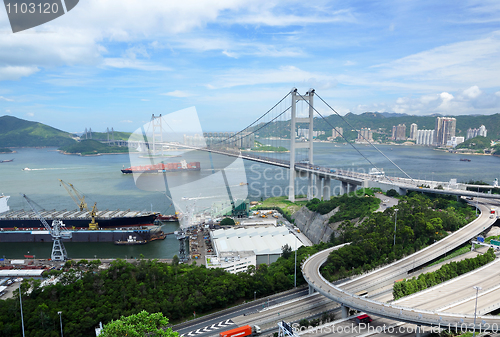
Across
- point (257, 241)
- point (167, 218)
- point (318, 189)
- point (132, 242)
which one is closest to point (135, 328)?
point (257, 241)

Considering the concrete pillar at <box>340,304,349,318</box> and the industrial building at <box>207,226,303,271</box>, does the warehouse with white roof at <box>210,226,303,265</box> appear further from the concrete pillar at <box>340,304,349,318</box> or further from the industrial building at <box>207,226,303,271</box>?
the concrete pillar at <box>340,304,349,318</box>

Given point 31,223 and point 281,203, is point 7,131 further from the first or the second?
point 281,203

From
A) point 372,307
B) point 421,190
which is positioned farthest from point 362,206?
point 372,307

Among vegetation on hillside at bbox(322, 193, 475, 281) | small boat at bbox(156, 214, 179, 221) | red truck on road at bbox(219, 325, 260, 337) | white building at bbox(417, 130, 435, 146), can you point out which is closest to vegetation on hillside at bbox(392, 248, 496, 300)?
vegetation on hillside at bbox(322, 193, 475, 281)

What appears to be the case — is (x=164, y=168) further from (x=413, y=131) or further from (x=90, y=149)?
(x=413, y=131)

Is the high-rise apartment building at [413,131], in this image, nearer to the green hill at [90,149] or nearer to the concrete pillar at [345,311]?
the green hill at [90,149]

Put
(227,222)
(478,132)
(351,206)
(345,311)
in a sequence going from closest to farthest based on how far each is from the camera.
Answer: (345,311) < (351,206) < (227,222) < (478,132)
